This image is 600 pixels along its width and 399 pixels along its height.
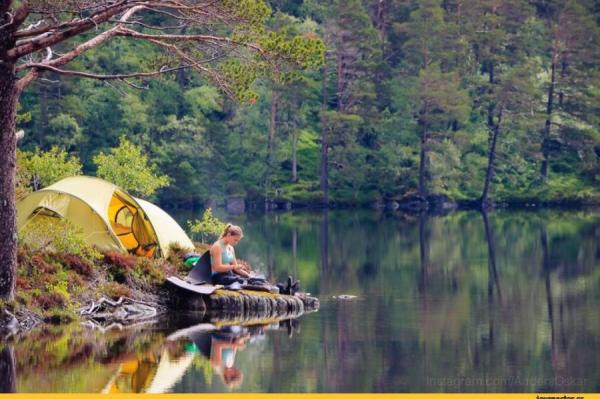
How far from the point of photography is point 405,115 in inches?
2744

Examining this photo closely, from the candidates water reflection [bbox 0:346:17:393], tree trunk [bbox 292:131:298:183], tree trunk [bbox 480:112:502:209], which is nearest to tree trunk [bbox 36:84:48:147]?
tree trunk [bbox 292:131:298:183]

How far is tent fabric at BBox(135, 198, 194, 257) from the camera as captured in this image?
2383 cm

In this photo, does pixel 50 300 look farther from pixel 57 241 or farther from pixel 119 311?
pixel 57 241

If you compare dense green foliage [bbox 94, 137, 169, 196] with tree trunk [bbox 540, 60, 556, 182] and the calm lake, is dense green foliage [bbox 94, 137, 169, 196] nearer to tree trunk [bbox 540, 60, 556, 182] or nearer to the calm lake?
the calm lake

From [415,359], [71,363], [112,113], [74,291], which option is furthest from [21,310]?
[112,113]

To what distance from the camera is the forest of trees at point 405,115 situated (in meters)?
66.4

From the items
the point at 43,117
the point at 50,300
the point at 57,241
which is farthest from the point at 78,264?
the point at 43,117

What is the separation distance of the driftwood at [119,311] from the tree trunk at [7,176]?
162cm

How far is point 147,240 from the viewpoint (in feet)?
78.3

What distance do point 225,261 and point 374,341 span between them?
404 cm

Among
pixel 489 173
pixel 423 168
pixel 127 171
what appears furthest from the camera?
pixel 489 173

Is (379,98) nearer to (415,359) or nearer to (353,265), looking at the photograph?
(353,265)

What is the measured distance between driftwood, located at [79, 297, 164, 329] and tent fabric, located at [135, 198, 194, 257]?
8.96 ft

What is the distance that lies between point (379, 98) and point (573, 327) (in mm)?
50635
